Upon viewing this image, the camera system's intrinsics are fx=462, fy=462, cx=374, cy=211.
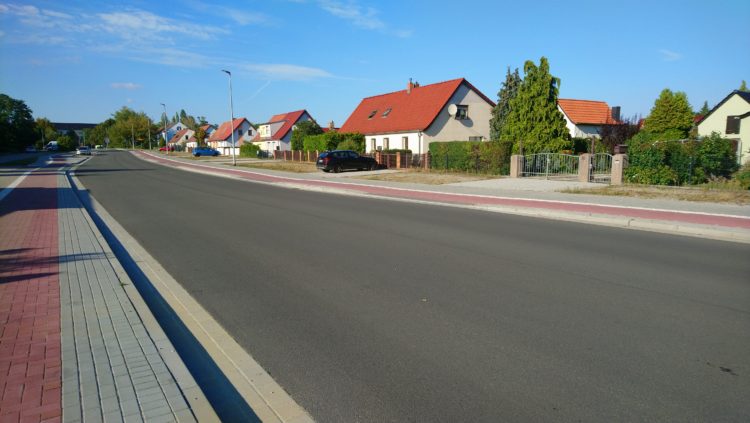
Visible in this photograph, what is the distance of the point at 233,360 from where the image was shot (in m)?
3.94

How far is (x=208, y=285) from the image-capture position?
6.11m

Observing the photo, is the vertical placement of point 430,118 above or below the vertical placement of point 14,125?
below

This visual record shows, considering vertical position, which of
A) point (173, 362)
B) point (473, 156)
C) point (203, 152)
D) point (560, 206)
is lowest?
point (173, 362)

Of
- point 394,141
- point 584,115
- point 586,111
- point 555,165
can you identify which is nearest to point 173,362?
point 555,165

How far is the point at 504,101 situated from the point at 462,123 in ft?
13.0

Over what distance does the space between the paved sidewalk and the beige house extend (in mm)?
39731

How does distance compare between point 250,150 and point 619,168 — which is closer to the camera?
point 619,168

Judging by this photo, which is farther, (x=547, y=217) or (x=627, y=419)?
(x=547, y=217)


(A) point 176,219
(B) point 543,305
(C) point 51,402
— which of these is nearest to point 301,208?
(A) point 176,219

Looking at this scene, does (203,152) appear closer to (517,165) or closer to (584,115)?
(584,115)

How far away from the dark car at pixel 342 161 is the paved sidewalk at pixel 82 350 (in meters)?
24.7

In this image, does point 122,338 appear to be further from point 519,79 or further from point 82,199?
point 519,79

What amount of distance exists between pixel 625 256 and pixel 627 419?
504 cm

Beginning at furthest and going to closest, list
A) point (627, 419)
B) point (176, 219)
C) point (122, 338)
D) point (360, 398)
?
1. point (176, 219)
2. point (122, 338)
3. point (360, 398)
4. point (627, 419)
